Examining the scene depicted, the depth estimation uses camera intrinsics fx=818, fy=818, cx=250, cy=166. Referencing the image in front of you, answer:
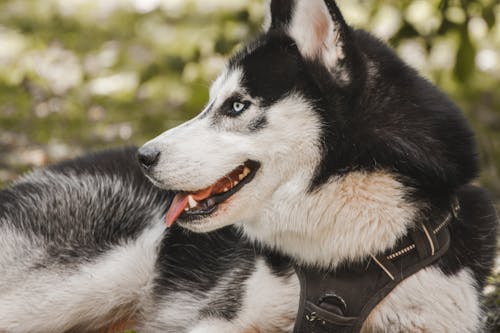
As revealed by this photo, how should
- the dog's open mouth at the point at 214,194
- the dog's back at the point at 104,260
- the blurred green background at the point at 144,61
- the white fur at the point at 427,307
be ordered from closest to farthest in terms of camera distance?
the white fur at the point at 427,307, the dog's open mouth at the point at 214,194, the dog's back at the point at 104,260, the blurred green background at the point at 144,61

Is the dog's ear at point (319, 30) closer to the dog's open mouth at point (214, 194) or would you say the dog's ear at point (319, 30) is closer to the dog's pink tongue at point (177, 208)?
the dog's open mouth at point (214, 194)

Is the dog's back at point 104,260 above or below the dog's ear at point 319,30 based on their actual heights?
below

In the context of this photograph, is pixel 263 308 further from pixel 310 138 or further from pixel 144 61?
pixel 144 61

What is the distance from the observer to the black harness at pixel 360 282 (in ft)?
9.46

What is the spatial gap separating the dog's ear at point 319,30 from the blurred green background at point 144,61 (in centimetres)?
103

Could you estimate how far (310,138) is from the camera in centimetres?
292

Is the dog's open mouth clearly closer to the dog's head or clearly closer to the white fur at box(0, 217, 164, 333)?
the dog's head

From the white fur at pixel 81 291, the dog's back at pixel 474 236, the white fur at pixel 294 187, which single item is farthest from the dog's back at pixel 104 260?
the dog's back at pixel 474 236

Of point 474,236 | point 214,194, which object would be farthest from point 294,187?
point 474,236

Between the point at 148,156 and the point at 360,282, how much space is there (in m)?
0.88

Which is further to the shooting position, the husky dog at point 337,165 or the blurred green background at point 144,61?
the blurred green background at point 144,61

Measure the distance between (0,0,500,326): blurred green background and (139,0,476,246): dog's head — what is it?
1060 mm

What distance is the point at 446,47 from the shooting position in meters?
7.12

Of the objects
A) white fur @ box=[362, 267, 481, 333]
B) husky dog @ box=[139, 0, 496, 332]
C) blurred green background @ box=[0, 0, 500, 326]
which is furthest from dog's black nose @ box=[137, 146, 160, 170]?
blurred green background @ box=[0, 0, 500, 326]
